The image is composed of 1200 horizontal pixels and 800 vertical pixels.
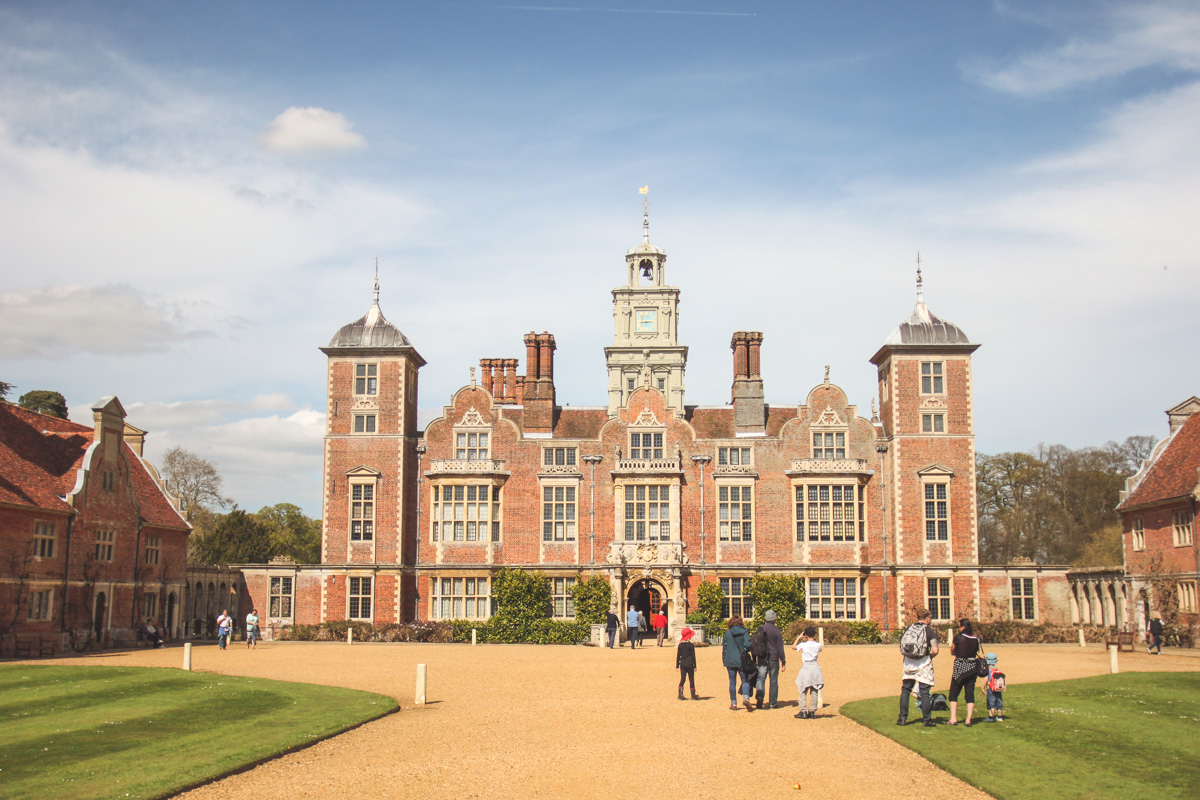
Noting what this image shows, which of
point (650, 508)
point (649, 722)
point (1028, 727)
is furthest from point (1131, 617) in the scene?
point (649, 722)

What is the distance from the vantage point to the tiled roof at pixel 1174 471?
33531 millimetres

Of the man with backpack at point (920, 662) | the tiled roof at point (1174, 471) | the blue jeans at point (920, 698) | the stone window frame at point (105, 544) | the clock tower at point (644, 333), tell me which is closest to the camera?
the man with backpack at point (920, 662)

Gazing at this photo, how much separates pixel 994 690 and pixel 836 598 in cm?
2269

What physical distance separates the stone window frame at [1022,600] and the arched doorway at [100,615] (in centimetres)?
3197

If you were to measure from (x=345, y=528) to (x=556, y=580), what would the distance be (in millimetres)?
8373

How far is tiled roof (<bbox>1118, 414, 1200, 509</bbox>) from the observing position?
33.5 m

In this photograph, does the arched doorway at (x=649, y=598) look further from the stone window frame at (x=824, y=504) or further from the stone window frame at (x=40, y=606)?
the stone window frame at (x=40, y=606)

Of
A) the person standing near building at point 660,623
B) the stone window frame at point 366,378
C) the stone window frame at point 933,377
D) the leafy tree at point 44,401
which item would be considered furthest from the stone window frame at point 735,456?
the leafy tree at point 44,401

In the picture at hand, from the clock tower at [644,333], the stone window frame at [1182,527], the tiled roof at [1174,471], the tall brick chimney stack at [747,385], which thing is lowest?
the stone window frame at [1182,527]

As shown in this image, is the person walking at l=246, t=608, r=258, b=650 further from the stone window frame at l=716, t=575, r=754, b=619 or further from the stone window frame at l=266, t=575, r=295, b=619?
the stone window frame at l=716, t=575, r=754, b=619

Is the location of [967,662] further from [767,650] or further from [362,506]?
[362,506]

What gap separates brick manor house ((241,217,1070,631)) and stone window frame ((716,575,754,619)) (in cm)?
9

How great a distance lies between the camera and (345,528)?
38.6 metres

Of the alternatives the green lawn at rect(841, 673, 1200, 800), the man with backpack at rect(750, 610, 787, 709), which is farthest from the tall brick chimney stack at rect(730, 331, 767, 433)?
the man with backpack at rect(750, 610, 787, 709)
